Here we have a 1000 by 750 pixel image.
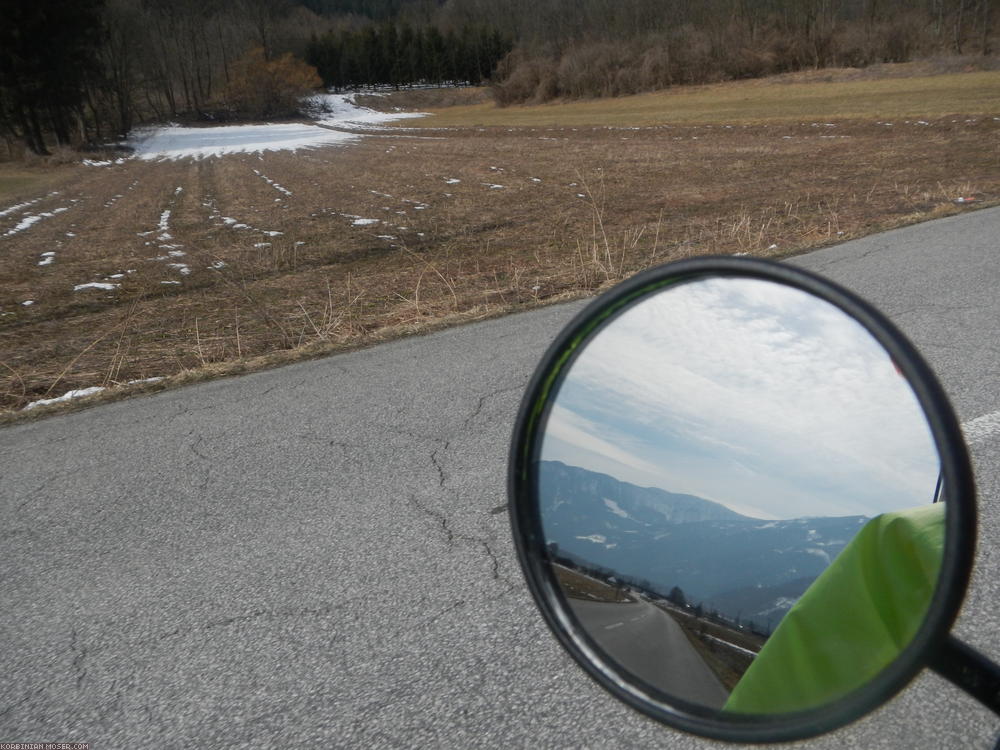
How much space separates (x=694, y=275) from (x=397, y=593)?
1.60 m

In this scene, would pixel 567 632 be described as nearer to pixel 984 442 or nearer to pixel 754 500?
pixel 754 500

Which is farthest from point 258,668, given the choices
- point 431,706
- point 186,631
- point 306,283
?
point 306,283

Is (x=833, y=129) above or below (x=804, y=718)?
below

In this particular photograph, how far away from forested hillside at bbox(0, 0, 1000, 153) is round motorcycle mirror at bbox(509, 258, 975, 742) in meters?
53.4

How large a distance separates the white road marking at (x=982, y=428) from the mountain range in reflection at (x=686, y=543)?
7.40ft

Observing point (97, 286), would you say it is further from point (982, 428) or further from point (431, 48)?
point (431, 48)

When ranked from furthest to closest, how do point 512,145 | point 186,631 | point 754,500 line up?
point 512,145, point 186,631, point 754,500

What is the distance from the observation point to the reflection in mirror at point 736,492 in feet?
3.32

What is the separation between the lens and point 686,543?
115 cm

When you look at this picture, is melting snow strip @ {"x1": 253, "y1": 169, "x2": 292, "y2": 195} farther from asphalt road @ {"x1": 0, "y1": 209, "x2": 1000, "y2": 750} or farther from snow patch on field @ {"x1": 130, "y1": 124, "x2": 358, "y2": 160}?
asphalt road @ {"x1": 0, "y1": 209, "x2": 1000, "y2": 750}

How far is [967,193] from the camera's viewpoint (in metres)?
10.3

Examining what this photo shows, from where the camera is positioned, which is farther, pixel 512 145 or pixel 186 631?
pixel 512 145

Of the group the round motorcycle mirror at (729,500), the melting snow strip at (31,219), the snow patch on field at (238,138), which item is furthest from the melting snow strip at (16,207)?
the round motorcycle mirror at (729,500)

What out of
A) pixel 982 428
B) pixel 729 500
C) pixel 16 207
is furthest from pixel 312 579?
pixel 16 207
